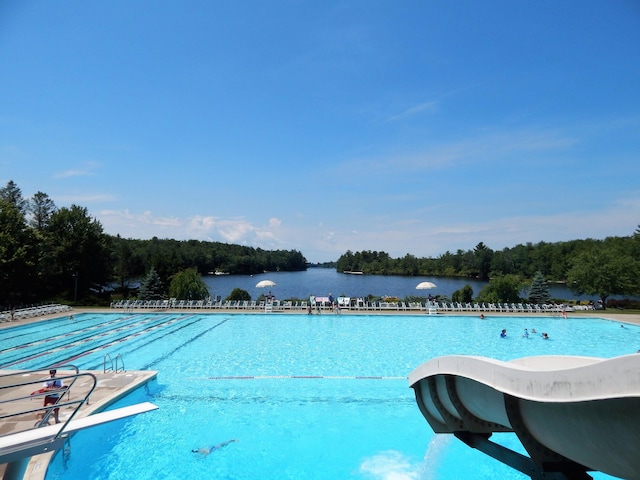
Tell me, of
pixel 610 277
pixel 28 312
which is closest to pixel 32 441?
pixel 28 312

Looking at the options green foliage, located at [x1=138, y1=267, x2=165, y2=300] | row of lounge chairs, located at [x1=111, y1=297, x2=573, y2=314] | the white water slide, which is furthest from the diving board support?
green foliage, located at [x1=138, y1=267, x2=165, y2=300]

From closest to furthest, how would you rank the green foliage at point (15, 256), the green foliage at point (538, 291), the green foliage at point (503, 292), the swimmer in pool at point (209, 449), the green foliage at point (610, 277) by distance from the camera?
the swimmer in pool at point (209, 449) → the green foliage at point (15, 256) → the green foliage at point (503, 292) → the green foliage at point (610, 277) → the green foliage at point (538, 291)

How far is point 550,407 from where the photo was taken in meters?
2.08

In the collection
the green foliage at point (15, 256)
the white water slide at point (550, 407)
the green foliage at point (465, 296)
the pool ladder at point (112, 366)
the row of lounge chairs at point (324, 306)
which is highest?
the green foliage at point (15, 256)

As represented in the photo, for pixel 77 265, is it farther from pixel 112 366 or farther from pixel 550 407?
pixel 550 407

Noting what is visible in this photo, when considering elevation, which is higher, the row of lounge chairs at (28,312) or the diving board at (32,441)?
the diving board at (32,441)

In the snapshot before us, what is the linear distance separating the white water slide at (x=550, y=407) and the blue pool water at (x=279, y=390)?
5.19 m

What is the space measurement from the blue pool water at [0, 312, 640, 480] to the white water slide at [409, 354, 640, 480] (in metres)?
5.19

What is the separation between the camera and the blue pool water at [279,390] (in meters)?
7.64

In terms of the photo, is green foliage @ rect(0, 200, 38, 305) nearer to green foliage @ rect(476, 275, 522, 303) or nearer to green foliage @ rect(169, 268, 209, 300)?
green foliage @ rect(169, 268, 209, 300)

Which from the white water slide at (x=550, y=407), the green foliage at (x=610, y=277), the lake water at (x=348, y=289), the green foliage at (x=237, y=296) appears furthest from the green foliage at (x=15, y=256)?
the green foliage at (x=610, y=277)

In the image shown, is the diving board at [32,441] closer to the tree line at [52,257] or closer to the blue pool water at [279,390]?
the blue pool water at [279,390]

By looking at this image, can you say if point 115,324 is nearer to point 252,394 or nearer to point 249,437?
point 252,394

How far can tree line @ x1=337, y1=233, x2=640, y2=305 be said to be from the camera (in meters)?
30.1
